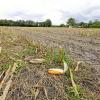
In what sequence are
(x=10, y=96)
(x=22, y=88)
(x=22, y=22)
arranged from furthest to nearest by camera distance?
(x=22, y=22), (x=22, y=88), (x=10, y=96)

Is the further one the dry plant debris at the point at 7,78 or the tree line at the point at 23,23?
the tree line at the point at 23,23

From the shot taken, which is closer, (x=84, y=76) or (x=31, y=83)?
(x=31, y=83)

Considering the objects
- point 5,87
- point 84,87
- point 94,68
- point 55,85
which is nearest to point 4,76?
point 5,87

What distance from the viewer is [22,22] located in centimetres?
3797

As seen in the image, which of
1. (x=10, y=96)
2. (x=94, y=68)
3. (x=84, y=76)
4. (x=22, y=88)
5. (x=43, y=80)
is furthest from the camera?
(x=94, y=68)

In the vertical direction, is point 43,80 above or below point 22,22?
above

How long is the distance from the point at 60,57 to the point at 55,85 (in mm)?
1007

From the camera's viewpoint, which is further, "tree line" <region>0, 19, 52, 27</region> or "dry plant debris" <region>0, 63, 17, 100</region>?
"tree line" <region>0, 19, 52, 27</region>

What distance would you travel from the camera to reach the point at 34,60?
4551mm

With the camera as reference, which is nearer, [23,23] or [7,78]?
[7,78]

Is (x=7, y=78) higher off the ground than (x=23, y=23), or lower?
higher

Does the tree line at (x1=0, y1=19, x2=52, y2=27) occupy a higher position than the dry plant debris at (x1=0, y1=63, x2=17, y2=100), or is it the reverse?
the dry plant debris at (x1=0, y1=63, x2=17, y2=100)

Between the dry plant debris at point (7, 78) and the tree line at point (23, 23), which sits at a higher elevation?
the dry plant debris at point (7, 78)

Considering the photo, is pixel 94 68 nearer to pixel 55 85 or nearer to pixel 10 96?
pixel 55 85
